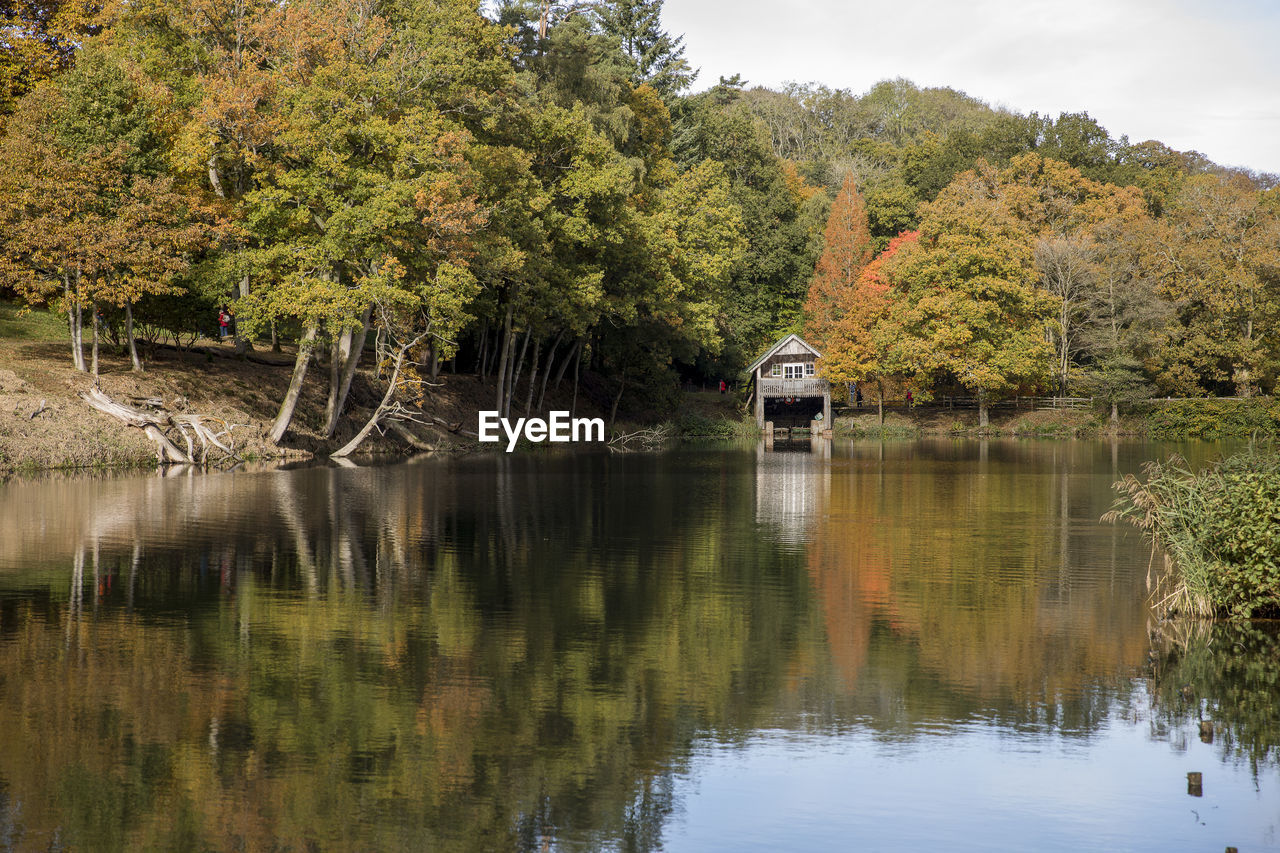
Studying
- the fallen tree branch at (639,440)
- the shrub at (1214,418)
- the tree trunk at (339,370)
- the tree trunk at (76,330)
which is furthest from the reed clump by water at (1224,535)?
the shrub at (1214,418)

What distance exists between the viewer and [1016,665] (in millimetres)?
10672

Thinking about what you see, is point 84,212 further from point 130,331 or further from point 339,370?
point 339,370

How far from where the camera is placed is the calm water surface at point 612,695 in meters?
7.01

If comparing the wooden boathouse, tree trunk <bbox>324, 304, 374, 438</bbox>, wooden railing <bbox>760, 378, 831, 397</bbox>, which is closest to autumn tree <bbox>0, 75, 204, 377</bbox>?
tree trunk <bbox>324, 304, 374, 438</bbox>

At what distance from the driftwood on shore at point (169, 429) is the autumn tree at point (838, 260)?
47.1 m

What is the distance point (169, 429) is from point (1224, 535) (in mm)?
29553

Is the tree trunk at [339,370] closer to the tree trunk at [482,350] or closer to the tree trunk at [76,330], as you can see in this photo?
the tree trunk at [76,330]

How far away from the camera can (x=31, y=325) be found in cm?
4253

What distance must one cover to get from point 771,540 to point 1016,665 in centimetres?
886

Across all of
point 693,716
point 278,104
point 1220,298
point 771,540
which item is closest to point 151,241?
point 278,104

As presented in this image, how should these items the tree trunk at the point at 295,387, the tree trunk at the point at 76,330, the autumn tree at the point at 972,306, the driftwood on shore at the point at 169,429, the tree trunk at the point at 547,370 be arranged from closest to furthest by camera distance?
the driftwood on shore at the point at 169,429 < the tree trunk at the point at 76,330 < the tree trunk at the point at 295,387 < the tree trunk at the point at 547,370 < the autumn tree at the point at 972,306

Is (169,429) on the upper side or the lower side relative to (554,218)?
lower

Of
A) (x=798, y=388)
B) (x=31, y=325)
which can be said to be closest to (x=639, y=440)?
(x=798, y=388)

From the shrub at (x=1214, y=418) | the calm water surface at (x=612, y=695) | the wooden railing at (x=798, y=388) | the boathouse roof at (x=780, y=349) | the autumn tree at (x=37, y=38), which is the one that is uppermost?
the autumn tree at (x=37, y=38)
